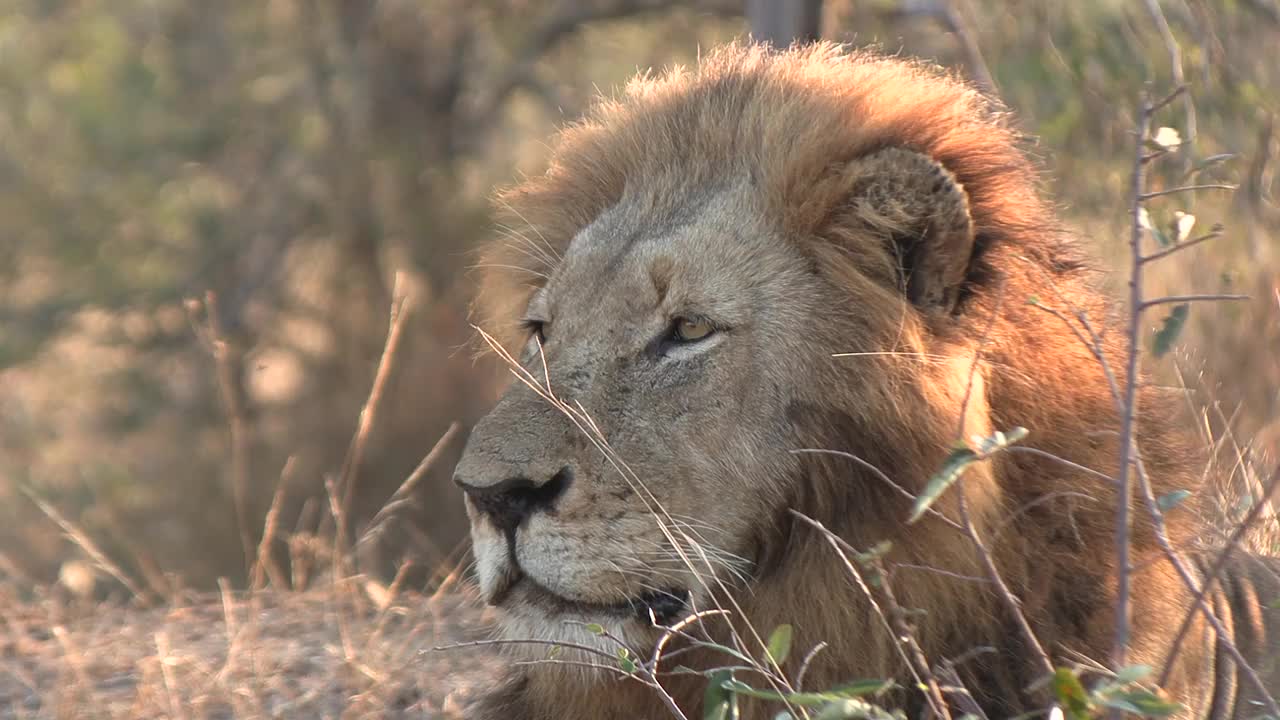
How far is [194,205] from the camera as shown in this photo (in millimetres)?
12672

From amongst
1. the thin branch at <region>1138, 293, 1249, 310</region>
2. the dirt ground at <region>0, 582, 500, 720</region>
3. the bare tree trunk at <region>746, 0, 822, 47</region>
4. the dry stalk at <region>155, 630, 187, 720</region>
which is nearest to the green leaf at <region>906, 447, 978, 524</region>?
the thin branch at <region>1138, 293, 1249, 310</region>

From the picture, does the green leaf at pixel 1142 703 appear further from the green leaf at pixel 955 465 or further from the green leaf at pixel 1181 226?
the green leaf at pixel 1181 226

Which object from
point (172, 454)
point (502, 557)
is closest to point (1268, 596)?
point (502, 557)

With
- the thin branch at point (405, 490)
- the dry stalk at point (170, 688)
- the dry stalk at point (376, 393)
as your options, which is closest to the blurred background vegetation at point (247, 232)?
the dry stalk at point (376, 393)

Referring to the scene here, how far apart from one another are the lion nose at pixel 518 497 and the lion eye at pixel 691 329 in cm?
38

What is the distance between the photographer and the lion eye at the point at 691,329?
3150 millimetres

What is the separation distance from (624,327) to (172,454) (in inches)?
380

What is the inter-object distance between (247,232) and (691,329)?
33.1 feet

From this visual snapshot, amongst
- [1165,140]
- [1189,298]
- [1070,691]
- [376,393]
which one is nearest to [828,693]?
[1070,691]

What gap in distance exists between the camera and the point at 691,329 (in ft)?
10.4

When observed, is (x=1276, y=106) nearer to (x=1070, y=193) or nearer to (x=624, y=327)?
(x=1070, y=193)

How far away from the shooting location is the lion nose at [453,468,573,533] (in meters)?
2.95

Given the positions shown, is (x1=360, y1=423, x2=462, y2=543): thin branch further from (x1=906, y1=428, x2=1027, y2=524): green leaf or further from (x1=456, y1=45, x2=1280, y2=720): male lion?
(x1=906, y1=428, x2=1027, y2=524): green leaf

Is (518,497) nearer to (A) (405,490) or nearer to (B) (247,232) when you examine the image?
(A) (405,490)
